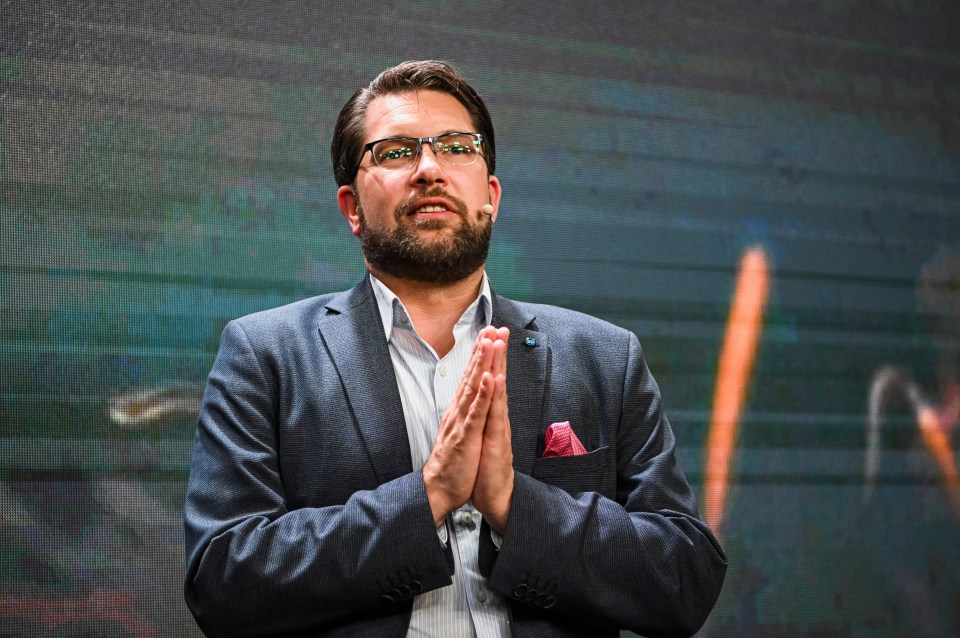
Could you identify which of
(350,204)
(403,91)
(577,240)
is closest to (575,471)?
(350,204)

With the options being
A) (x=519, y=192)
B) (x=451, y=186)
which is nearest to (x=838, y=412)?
(x=519, y=192)

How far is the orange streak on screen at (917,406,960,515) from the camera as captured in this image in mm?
3137

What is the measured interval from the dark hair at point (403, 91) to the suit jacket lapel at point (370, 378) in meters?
0.30

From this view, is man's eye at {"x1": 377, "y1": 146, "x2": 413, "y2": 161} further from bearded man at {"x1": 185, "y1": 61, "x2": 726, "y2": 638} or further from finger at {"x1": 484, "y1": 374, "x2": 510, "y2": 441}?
finger at {"x1": 484, "y1": 374, "x2": 510, "y2": 441}

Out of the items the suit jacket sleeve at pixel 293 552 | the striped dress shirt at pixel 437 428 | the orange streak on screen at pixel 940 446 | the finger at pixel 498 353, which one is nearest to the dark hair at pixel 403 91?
the striped dress shirt at pixel 437 428

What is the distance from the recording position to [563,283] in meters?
2.85

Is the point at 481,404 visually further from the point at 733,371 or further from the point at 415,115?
the point at 733,371

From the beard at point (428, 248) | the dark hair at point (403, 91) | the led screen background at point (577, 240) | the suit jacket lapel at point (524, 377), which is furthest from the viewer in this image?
the led screen background at point (577, 240)

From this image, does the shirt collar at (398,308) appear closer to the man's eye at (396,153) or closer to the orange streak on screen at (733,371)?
the man's eye at (396,153)

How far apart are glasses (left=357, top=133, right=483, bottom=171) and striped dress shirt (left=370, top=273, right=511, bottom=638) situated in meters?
0.24

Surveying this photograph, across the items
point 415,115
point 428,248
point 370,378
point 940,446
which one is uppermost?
point 415,115

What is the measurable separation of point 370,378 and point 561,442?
378 mm

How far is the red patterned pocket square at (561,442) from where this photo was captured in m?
1.81

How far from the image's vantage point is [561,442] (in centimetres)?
182
